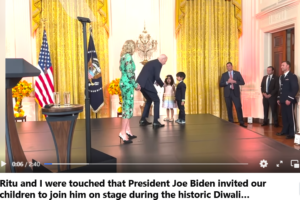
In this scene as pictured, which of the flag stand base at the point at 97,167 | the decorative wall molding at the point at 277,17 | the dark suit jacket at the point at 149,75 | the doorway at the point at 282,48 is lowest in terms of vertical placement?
the flag stand base at the point at 97,167

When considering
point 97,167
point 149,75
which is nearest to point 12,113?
point 97,167

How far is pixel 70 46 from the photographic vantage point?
6.47 m

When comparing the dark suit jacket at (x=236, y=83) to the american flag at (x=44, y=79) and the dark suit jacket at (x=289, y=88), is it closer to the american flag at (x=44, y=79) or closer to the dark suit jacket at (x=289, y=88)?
the dark suit jacket at (x=289, y=88)

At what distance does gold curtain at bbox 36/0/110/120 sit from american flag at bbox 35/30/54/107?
0.47 metres

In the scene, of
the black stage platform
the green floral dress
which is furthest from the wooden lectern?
the green floral dress

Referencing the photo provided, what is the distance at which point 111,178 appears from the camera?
6.75 ft

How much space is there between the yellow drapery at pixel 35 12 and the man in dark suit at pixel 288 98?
5548mm

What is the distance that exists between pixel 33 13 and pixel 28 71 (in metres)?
5.22

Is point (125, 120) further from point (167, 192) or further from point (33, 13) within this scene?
point (33, 13)

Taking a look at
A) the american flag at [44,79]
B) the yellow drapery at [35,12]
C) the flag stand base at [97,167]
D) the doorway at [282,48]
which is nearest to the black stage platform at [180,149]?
the flag stand base at [97,167]

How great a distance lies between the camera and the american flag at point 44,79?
5.83 m

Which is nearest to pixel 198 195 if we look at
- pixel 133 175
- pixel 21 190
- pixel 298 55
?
pixel 133 175

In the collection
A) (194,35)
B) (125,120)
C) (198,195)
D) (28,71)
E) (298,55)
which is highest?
(194,35)

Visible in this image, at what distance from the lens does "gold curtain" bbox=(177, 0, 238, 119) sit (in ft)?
23.1
